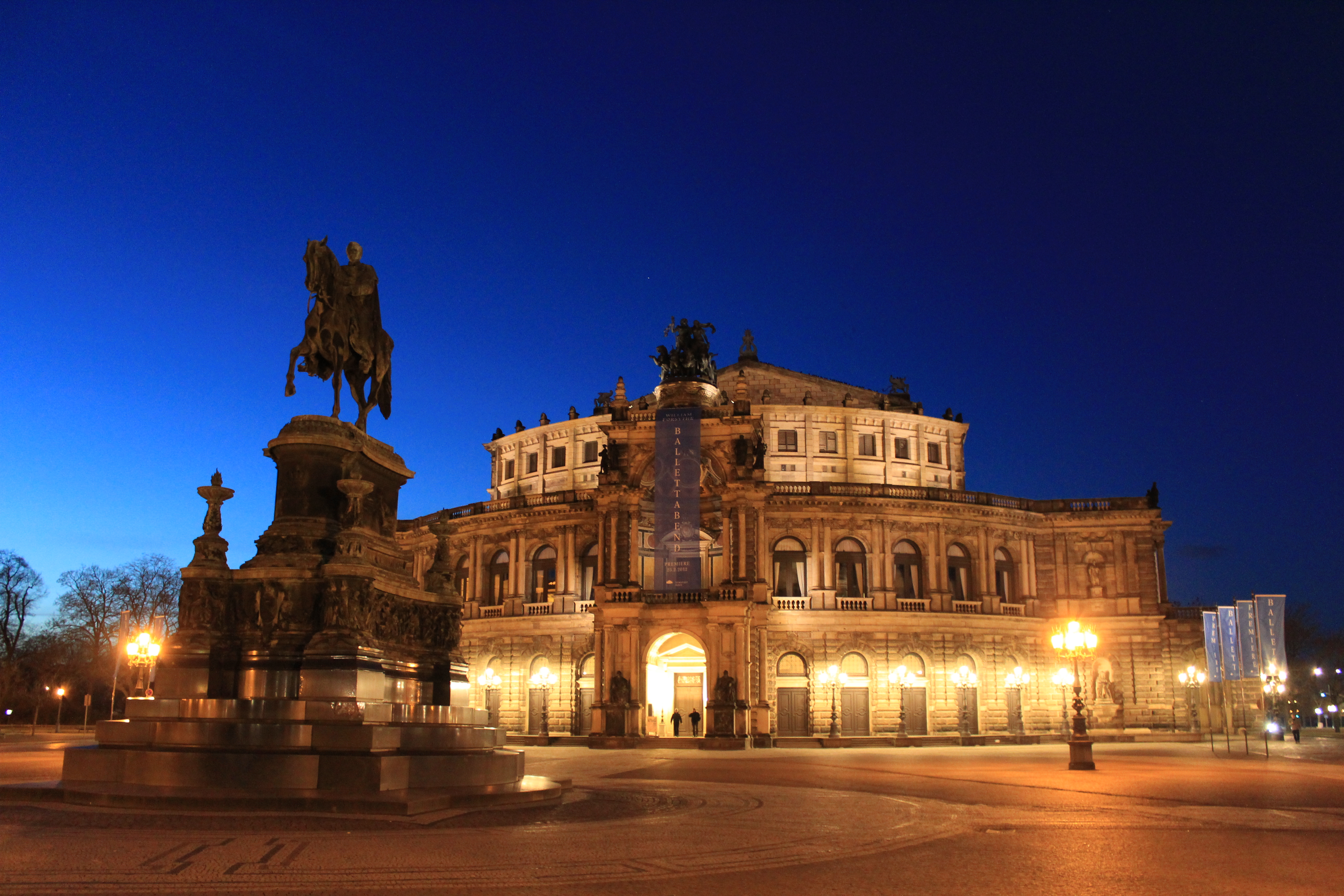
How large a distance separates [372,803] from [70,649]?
84.8m

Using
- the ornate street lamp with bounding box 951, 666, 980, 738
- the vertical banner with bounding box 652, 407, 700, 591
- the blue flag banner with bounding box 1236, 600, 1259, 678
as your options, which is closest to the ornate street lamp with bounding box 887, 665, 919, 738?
the ornate street lamp with bounding box 951, 666, 980, 738

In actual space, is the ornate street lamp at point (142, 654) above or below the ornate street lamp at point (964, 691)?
above

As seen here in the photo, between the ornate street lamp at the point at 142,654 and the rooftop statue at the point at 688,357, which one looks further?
the rooftop statue at the point at 688,357

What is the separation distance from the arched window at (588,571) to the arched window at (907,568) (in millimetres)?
16035

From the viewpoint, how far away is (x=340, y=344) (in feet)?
56.5

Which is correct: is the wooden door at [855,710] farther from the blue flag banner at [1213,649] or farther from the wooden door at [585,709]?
the blue flag banner at [1213,649]

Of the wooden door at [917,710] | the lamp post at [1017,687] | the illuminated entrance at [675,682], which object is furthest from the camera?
the lamp post at [1017,687]

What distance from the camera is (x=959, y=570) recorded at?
59.2 m

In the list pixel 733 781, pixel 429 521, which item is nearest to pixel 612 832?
pixel 733 781

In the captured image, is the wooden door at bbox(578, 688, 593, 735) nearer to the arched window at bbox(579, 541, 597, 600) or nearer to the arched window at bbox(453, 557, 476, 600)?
the arched window at bbox(579, 541, 597, 600)

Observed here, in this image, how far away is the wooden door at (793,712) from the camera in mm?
54156

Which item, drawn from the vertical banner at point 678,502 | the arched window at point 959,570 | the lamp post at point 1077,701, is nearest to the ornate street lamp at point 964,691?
the arched window at point 959,570

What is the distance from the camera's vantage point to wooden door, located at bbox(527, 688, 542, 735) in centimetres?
5734

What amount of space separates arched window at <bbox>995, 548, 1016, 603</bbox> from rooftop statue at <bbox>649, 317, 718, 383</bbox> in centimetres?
1885
